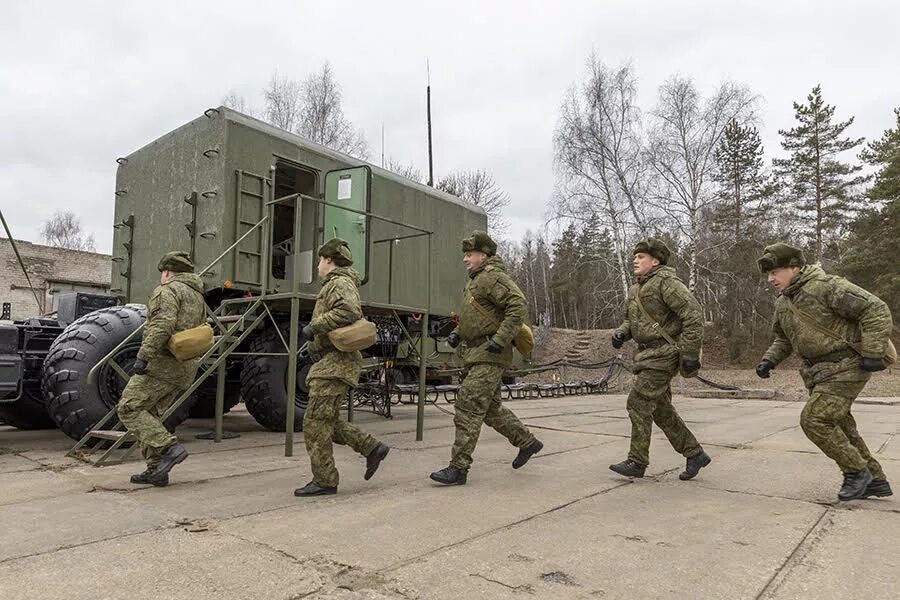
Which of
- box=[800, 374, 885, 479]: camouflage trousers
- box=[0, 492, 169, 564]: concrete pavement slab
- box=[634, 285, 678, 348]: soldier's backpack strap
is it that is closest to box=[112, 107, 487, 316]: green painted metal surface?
box=[0, 492, 169, 564]: concrete pavement slab

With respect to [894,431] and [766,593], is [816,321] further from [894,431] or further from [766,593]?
[894,431]

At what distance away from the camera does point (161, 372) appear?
421 centimetres

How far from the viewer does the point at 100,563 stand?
2.54 meters

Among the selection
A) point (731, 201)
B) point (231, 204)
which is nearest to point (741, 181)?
point (731, 201)

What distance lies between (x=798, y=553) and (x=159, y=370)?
3689 millimetres

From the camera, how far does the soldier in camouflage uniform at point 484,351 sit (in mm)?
4238

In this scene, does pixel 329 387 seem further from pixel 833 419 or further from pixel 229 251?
pixel 833 419

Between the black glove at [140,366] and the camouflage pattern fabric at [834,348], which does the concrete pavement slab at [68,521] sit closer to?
the black glove at [140,366]

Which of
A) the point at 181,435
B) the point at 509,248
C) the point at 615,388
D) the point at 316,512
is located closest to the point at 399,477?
the point at 316,512

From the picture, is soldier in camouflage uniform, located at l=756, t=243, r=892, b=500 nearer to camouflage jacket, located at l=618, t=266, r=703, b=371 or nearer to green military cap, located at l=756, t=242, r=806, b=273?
green military cap, located at l=756, t=242, r=806, b=273

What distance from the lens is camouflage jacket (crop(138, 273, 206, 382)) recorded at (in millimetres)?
4090

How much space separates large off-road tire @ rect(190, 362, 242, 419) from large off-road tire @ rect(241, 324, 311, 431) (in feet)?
1.43

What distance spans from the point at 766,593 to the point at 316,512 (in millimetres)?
2123

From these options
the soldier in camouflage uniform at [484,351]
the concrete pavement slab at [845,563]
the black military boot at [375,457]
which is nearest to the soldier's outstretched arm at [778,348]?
the concrete pavement slab at [845,563]
